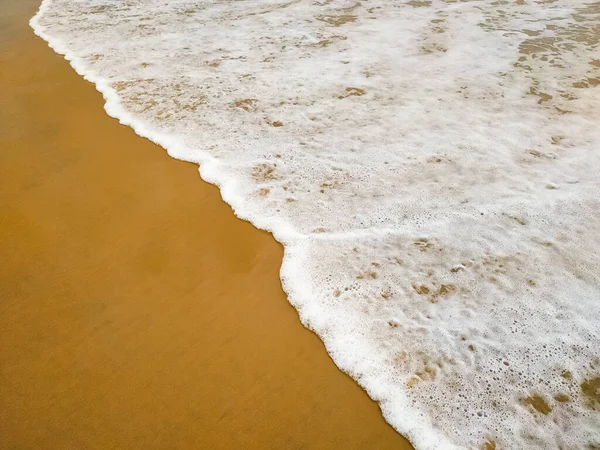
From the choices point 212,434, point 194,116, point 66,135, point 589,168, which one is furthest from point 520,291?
point 66,135

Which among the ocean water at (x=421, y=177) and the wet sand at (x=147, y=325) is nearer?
the wet sand at (x=147, y=325)

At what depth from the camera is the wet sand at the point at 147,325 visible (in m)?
1.91

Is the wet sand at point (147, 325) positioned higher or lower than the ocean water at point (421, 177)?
higher

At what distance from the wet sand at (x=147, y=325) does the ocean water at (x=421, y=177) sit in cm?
19

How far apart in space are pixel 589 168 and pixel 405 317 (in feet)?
7.16

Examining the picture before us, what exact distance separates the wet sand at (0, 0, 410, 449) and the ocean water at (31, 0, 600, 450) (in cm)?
19

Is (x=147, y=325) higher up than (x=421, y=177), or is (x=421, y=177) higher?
(x=147, y=325)

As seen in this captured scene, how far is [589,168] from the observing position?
134 inches

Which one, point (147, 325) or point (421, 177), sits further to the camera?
point (421, 177)

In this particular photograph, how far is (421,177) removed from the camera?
3.38 metres

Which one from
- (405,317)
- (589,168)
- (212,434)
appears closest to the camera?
(212,434)

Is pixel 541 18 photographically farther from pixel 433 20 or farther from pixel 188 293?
pixel 188 293

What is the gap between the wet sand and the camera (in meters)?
1.91

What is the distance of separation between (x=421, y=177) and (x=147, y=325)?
2236mm
